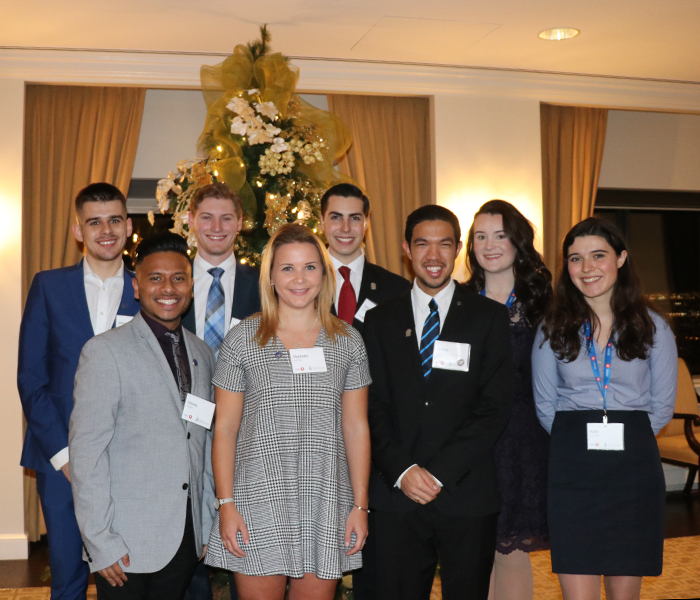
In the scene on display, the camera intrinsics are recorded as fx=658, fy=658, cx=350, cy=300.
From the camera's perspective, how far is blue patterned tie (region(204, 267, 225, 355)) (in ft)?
9.43

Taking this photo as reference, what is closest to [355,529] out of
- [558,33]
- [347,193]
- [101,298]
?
[101,298]

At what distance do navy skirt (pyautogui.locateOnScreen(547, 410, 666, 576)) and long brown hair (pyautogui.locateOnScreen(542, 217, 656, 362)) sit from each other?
10.3 inches

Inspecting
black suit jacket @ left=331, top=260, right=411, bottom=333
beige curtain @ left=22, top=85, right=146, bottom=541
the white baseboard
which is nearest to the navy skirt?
black suit jacket @ left=331, top=260, right=411, bottom=333

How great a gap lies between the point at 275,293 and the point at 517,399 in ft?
3.74

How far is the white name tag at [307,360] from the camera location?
7.47ft

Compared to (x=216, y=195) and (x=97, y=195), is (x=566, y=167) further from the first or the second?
(x=97, y=195)

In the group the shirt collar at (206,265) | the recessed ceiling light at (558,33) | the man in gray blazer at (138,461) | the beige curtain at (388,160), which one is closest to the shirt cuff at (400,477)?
the man in gray blazer at (138,461)

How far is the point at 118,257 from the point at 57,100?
298 centimetres

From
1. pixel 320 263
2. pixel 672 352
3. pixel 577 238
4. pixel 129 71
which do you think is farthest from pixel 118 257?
pixel 129 71

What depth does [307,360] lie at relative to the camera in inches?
90.0

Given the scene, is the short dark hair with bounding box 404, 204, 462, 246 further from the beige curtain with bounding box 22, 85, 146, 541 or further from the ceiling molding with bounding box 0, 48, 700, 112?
the beige curtain with bounding box 22, 85, 146, 541

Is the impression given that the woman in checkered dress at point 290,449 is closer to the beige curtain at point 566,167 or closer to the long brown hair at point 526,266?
the long brown hair at point 526,266

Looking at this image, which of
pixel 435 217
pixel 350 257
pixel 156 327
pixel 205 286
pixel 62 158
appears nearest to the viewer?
pixel 156 327

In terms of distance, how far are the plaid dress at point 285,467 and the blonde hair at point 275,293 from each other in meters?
0.11
